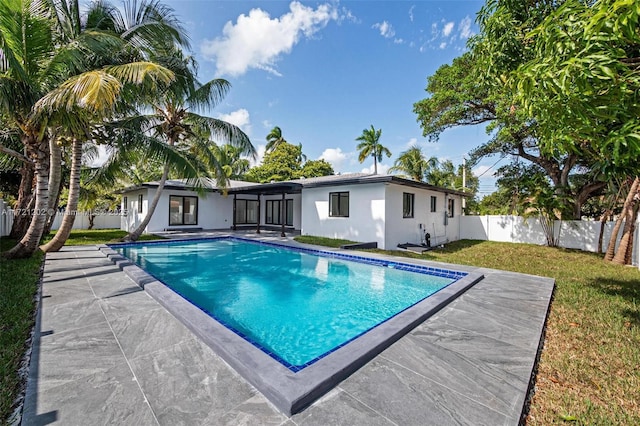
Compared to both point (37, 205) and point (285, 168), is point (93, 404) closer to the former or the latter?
point (37, 205)

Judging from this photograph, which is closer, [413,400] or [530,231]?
[413,400]

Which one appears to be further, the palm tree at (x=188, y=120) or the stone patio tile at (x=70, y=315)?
the palm tree at (x=188, y=120)

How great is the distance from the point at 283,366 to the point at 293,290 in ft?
13.1

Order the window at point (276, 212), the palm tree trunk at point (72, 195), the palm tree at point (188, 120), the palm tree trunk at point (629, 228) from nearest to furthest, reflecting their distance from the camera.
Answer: the palm tree trunk at point (72, 195) < the palm tree trunk at point (629, 228) < the palm tree at point (188, 120) < the window at point (276, 212)

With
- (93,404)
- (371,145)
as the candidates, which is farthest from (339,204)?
(371,145)

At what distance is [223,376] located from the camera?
8.56 feet

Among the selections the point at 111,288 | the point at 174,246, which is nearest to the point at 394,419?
the point at 111,288

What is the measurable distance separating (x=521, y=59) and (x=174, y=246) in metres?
13.1

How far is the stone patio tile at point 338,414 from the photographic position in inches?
81.9

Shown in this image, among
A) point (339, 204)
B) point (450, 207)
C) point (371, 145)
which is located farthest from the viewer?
point (371, 145)

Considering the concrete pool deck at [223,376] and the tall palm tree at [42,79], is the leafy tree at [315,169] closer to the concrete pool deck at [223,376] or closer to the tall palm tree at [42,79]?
the tall palm tree at [42,79]

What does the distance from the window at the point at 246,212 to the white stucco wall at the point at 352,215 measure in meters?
7.63

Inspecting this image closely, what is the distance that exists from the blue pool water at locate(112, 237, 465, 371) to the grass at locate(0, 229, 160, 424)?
6.65ft

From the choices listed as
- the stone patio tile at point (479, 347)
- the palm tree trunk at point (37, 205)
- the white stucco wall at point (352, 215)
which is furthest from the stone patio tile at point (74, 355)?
the white stucco wall at point (352, 215)
